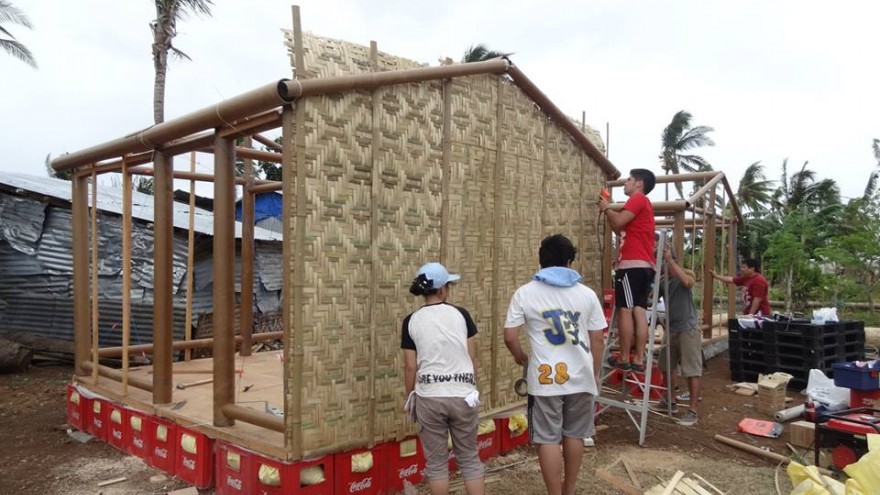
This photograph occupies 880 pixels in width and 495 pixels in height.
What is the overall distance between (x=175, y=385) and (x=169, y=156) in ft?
7.53

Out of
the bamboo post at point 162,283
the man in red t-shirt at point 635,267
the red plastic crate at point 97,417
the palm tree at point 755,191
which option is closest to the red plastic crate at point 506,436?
the man in red t-shirt at point 635,267

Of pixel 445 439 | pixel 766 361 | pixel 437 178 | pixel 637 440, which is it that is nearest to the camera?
pixel 445 439

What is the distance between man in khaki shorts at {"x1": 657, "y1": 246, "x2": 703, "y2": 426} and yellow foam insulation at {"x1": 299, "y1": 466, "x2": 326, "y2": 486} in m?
3.91

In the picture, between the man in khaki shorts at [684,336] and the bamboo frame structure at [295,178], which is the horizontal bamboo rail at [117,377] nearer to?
the bamboo frame structure at [295,178]

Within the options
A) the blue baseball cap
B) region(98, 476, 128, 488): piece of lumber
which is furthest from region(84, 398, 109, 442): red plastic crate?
the blue baseball cap

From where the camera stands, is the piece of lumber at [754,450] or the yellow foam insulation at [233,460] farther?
the piece of lumber at [754,450]

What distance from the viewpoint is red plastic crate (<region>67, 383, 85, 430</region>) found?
6031 millimetres

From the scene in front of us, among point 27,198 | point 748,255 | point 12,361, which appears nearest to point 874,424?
point 12,361

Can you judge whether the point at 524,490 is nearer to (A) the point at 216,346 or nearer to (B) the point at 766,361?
(A) the point at 216,346

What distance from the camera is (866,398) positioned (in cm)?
553

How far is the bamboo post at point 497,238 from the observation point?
5270mm

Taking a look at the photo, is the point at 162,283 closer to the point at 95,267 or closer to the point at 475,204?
the point at 95,267

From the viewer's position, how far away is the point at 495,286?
5.29 m

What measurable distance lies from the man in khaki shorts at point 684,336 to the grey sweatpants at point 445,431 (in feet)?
10.9
